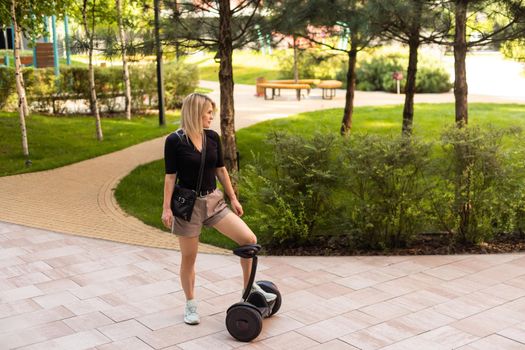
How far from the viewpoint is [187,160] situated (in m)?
5.32

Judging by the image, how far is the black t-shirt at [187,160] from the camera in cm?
532

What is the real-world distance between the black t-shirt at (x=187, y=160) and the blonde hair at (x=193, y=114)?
0.21 feet

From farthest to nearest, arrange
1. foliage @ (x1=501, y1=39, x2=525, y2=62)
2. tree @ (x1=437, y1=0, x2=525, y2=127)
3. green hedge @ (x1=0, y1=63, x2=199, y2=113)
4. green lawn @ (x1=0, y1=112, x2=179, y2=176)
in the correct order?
green hedge @ (x1=0, y1=63, x2=199, y2=113), green lawn @ (x1=0, y1=112, x2=179, y2=176), foliage @ (x1=501, y1=39, x2=525, y2=62), tree @ (x1=437, y1=0, x2=525, y2=127)

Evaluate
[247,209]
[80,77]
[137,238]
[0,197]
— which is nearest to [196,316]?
[137,238]

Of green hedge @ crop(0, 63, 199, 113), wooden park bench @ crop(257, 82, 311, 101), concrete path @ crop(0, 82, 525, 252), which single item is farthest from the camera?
wooden park bench @ crop(257, 82, 311, 101)

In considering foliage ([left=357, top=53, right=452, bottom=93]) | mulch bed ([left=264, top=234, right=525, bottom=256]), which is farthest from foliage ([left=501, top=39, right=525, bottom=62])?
foliage ([left=357, top=53, right=452, bottom=93])

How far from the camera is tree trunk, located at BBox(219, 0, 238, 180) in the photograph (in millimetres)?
9977

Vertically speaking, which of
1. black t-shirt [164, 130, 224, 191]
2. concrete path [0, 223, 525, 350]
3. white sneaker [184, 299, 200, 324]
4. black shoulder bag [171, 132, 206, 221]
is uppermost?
black t-shirt [164, 130, 224, 191]

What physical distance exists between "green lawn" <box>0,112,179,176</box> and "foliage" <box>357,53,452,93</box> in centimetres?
1033

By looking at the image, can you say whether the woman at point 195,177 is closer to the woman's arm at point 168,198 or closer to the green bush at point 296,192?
the woman's arm at point 168,198

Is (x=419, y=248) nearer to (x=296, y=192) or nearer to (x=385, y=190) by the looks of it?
(x=385, y=190)

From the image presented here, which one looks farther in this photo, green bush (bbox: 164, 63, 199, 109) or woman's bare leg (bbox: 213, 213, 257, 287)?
green bush (bbox: 164, 63, 199, 109)

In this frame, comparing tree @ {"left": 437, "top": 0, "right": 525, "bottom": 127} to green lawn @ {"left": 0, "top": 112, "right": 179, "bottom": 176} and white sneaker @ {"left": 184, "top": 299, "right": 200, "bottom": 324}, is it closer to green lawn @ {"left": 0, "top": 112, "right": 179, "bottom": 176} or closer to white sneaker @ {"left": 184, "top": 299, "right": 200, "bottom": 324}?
white sneaker @ {"left": 184, "top": 299, "right": 200, "bottom": 324}

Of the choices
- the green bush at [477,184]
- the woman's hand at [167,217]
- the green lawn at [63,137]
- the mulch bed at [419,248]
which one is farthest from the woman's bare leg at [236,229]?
the green lawn at [63,137]
